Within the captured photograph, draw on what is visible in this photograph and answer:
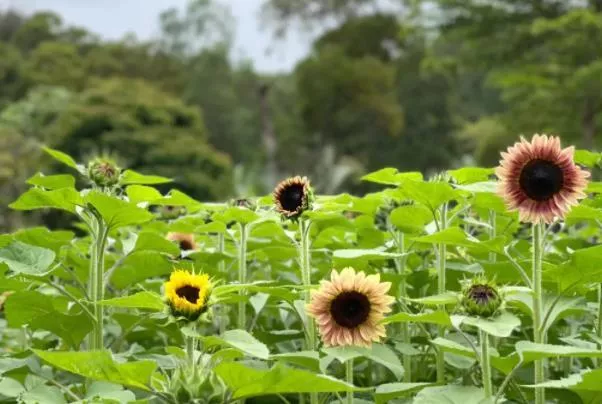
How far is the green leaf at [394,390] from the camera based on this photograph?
111 centimetres

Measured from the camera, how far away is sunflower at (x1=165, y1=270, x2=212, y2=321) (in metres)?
1.09

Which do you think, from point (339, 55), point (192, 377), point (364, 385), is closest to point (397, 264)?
point (364, 385)

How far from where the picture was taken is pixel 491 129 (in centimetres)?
2094

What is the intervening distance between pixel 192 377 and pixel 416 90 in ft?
82.1

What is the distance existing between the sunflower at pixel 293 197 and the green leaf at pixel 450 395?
0.37 metres

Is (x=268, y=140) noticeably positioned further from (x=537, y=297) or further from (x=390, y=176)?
(x=537, y=297)

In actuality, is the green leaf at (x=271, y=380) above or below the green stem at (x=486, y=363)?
below

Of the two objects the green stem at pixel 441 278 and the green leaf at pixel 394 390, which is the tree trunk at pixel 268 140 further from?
the green leaf at pixel 394 390

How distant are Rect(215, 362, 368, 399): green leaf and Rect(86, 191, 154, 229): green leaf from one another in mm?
398

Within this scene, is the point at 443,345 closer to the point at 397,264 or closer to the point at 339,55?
the point at 397,264

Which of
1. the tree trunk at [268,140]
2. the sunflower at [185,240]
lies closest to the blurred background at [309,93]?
the tree trunk at [268,140]

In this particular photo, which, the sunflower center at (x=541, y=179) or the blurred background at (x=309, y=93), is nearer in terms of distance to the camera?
the sunflower center at (x=541, y=179)

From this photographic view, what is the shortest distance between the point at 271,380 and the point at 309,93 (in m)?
23.2

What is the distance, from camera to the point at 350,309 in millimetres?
1168
